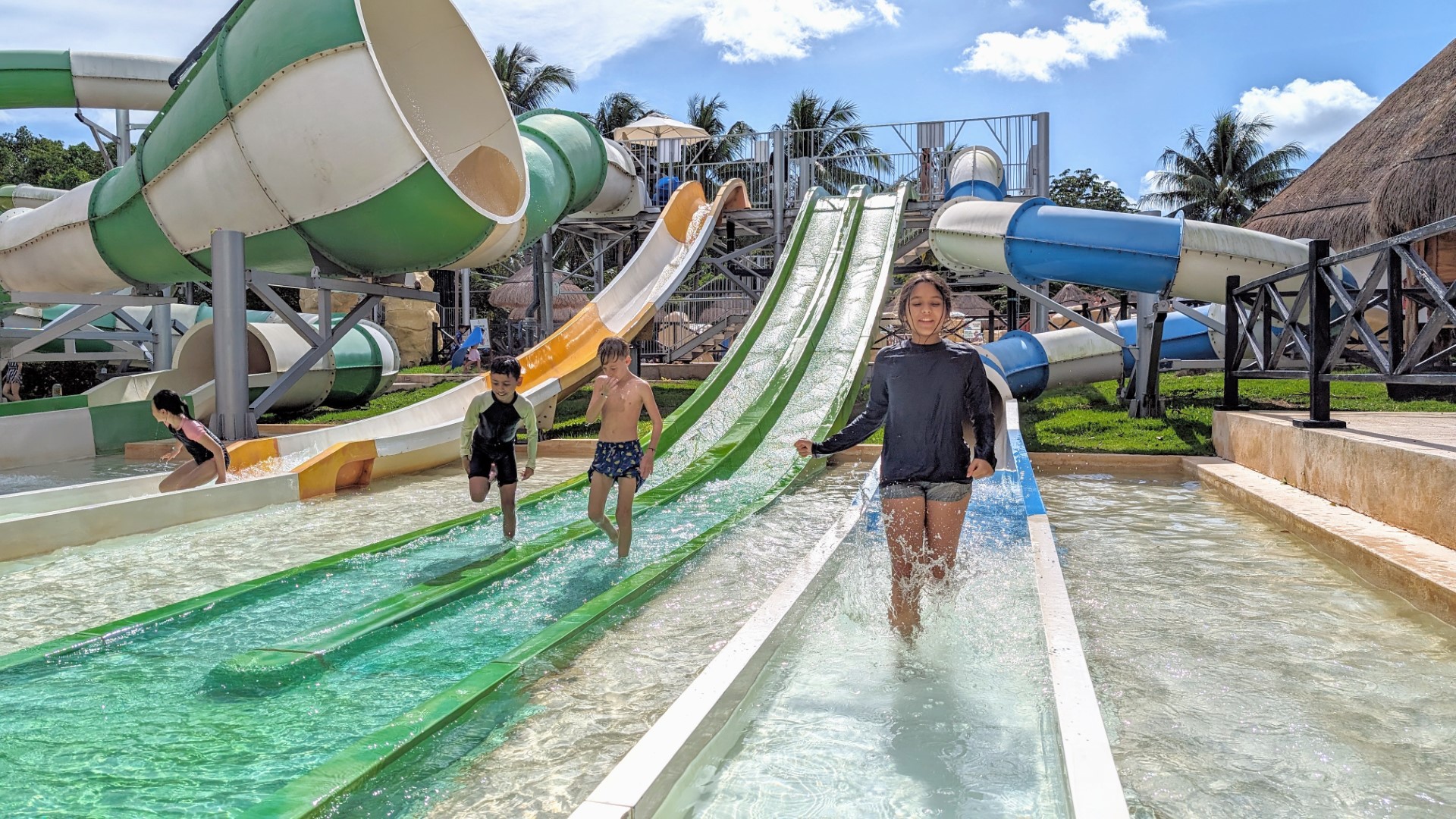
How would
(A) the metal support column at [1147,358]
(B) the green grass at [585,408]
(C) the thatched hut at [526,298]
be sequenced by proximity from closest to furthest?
(A) the metal support column at [1147,358], (B) the green grass at [585,408], (C) the thatched hut at [526,298]

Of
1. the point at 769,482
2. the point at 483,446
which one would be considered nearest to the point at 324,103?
the point at 483,446

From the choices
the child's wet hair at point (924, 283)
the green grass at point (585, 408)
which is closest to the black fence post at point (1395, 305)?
the child's wet hair at point (924, 283)

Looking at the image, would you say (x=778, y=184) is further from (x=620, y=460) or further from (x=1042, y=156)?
(x=620, y=460)

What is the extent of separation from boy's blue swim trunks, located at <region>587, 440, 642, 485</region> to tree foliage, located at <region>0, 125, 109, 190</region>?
94.9ft

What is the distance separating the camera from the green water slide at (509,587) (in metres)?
2.92

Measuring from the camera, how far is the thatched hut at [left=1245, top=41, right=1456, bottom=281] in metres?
12.1

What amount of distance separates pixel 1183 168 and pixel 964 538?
137ft

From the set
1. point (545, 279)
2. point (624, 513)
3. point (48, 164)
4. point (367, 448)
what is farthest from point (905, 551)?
point (48, 164)

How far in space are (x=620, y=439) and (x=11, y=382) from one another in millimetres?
15579

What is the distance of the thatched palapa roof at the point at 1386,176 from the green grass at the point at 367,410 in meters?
12.5

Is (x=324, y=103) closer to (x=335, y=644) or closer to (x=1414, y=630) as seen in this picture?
(x=335, y=644)

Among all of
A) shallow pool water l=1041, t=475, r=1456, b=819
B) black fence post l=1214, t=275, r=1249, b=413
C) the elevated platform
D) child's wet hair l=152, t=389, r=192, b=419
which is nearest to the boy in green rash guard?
child's wet hair l=152, t=389, r=192, b=419

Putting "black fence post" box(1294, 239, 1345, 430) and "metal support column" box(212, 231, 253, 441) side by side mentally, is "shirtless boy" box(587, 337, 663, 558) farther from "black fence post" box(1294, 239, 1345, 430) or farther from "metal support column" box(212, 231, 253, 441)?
"metal support column" box(212, 231, 253, 441)

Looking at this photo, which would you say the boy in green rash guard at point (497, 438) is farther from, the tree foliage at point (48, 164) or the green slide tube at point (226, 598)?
the tree foliage at point (48, 164)
